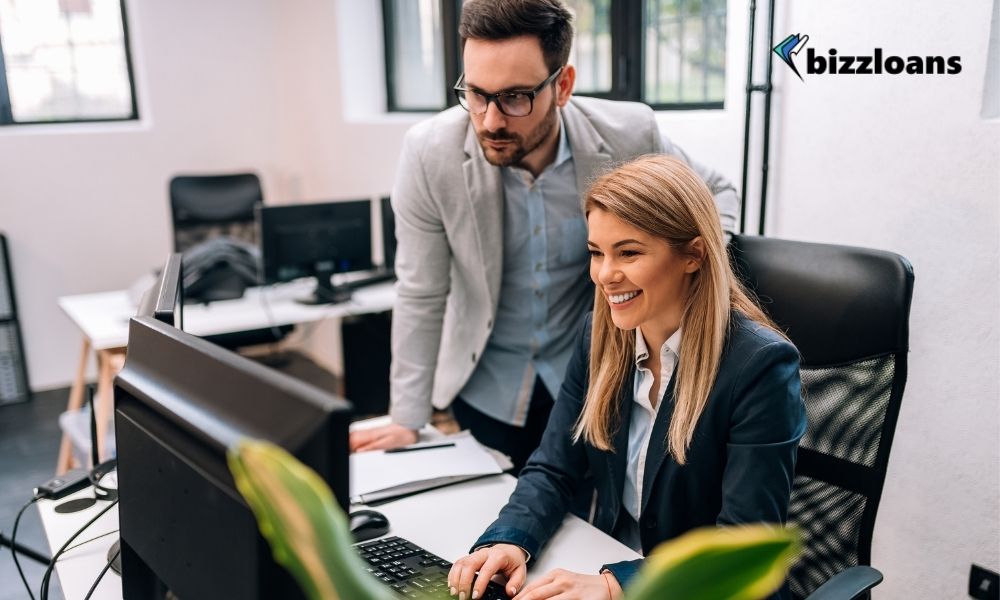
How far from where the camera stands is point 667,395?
1.28 meters

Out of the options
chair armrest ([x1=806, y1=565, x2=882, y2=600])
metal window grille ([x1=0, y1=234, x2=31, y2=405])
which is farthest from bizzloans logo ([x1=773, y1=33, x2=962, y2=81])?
metal window grille ([x1=0, y1=234, x2=31, y2=405])

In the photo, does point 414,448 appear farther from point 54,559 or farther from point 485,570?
point 54,559

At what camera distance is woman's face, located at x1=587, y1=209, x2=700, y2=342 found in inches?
48.8

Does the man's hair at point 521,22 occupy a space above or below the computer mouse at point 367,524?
above

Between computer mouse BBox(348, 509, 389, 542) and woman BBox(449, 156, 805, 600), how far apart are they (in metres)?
0.19

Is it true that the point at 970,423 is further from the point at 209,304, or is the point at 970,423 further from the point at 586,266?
the point at 209,304

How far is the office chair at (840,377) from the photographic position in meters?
1.26

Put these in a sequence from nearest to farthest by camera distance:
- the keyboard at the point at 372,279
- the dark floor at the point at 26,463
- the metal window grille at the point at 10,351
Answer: the dark floor at the point at 26,463
the keyboard at the point at 372,279
the metal window grille at the point at 10,351

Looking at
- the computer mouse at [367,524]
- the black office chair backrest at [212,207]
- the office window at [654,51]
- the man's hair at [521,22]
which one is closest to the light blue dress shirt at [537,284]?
the man's hair at [521,22]

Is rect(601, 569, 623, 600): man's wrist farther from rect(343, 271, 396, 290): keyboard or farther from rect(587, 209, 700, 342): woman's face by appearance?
rect(343, 271, 396, 290): keyboard

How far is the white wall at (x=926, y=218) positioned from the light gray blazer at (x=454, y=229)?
39 centimetres

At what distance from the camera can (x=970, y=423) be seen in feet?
5.78

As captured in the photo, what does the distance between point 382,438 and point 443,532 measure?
390 millimetres

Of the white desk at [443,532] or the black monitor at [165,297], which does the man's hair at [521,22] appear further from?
the white desk at [443,532]
